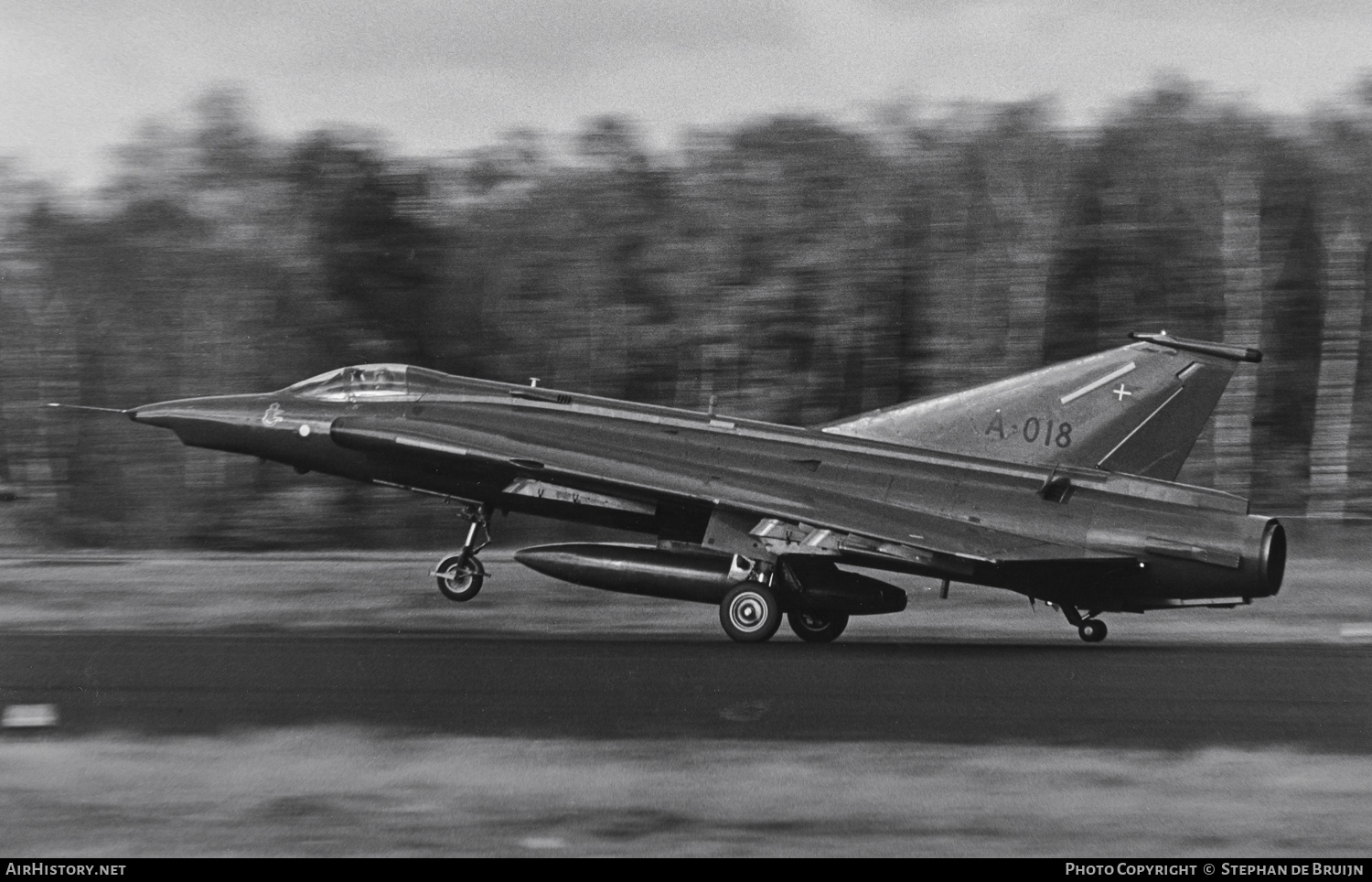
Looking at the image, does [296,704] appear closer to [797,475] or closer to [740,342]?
[797,475]

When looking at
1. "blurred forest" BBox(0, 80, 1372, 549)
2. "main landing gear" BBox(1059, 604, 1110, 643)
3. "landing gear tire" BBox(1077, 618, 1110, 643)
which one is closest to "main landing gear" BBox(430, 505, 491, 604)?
"main landing gear" BBox(1059, 604, 1110, 643)

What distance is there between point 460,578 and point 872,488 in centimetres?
454

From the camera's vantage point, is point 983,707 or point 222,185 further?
point 222,185

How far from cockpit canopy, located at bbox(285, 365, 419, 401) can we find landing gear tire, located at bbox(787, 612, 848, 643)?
447 cm

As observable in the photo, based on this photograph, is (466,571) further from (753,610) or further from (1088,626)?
(1088,626)

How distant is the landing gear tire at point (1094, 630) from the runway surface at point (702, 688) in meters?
0.23

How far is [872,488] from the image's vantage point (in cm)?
1333

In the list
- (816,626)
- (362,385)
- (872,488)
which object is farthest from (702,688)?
(362,385)

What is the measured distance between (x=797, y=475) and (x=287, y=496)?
562 inches

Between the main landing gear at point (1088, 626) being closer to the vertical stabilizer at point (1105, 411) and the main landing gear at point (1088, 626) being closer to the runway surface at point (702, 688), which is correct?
the runway surface at point (702, 688)

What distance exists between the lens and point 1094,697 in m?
10.5

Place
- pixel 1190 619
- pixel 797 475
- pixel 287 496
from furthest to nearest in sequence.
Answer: pixel 287 496 < pixel 1190 619 < pixel 797 475

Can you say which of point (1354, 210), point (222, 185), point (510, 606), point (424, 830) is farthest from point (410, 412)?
point (1354, 210)

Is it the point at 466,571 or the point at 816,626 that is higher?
the point at 466,571
